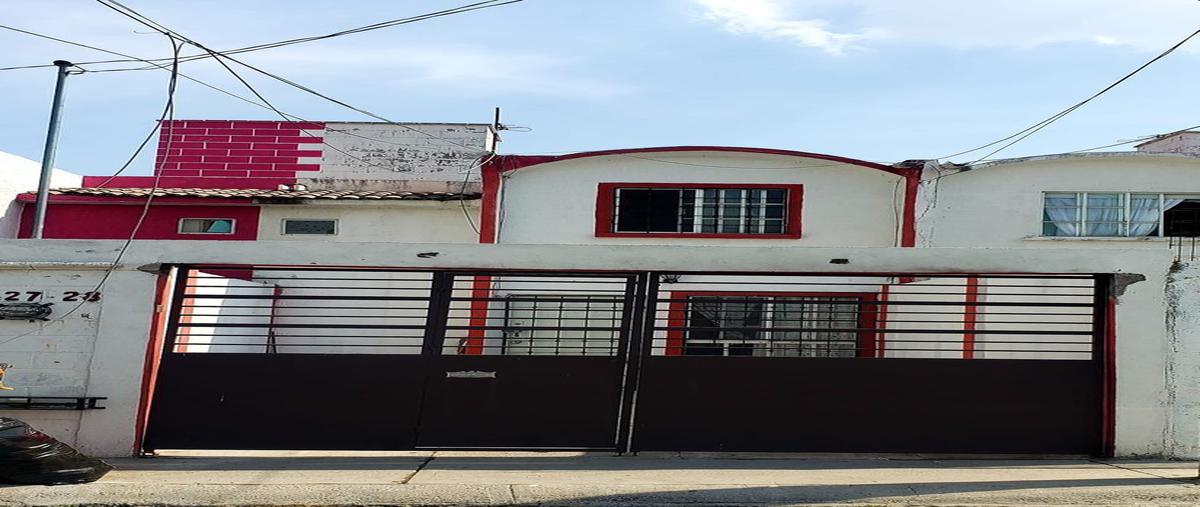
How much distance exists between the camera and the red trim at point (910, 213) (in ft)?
58.3

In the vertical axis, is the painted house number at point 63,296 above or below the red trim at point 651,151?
below

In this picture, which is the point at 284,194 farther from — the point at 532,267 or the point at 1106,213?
the point at 1106,213

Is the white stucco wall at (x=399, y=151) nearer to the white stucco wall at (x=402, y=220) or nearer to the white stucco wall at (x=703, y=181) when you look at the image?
the white stucco wall at (x=402, y=220)

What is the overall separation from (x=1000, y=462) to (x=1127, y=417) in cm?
124

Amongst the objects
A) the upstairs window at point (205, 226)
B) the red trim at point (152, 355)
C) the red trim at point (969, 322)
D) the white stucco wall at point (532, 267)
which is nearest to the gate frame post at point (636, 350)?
the white stucco wall at point (532, 267)

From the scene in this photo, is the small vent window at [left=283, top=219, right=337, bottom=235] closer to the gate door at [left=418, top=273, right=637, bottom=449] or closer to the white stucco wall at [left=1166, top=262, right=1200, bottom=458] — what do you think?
the gate door at [left=418, top=273, right=637, bottom=449]

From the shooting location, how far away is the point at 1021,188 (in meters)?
17.7

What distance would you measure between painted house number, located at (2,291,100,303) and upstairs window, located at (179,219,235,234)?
9.05 metres

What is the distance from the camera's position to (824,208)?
60.0 ft

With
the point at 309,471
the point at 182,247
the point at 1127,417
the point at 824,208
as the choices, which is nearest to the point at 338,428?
the point at 309,471

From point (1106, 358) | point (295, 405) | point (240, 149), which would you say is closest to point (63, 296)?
point (295, 405)

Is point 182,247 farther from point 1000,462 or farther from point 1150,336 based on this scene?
point 1150,336

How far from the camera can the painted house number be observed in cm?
1052

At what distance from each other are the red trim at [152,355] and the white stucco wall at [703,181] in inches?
316
